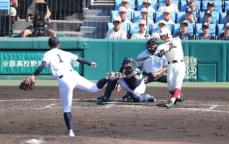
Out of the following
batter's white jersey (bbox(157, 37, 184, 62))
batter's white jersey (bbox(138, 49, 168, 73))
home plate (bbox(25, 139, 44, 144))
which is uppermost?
batter's white jersey (bbox(157, 37, 184, 62))

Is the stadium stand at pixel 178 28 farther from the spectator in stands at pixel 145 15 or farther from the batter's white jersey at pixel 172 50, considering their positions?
the batter's white jersey at pixel 172 50

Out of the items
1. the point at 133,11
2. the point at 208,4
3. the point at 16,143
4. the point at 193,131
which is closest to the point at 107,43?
the point at 133,11

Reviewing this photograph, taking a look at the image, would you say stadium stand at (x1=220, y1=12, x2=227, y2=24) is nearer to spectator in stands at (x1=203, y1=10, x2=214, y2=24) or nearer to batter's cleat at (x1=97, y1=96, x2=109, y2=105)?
spectator in stands at (x1=203, y1=10, x2=214, y2=24)

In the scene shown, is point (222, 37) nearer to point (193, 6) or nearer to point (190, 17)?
point (190, 17)

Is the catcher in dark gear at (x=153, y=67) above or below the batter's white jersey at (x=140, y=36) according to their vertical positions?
below

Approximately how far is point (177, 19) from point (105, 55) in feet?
8.29

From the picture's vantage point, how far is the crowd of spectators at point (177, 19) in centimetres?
Answer: 1961

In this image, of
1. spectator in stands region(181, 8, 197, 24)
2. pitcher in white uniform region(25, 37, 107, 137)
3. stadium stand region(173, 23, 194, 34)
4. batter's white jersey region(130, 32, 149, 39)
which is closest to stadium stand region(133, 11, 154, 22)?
Result: batter's white jersey region(130, 32, 149, 39)

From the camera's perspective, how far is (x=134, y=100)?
14.8 m

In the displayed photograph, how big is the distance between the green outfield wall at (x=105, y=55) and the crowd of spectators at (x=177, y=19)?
0.37 m

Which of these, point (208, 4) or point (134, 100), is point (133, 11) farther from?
point (134, 100)

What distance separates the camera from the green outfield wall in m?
19.4

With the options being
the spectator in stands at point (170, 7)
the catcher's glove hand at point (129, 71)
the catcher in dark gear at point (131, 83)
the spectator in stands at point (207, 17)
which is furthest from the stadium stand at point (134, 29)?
the catcher's glove hand at point (129, 71)

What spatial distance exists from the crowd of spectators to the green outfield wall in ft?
1.22
